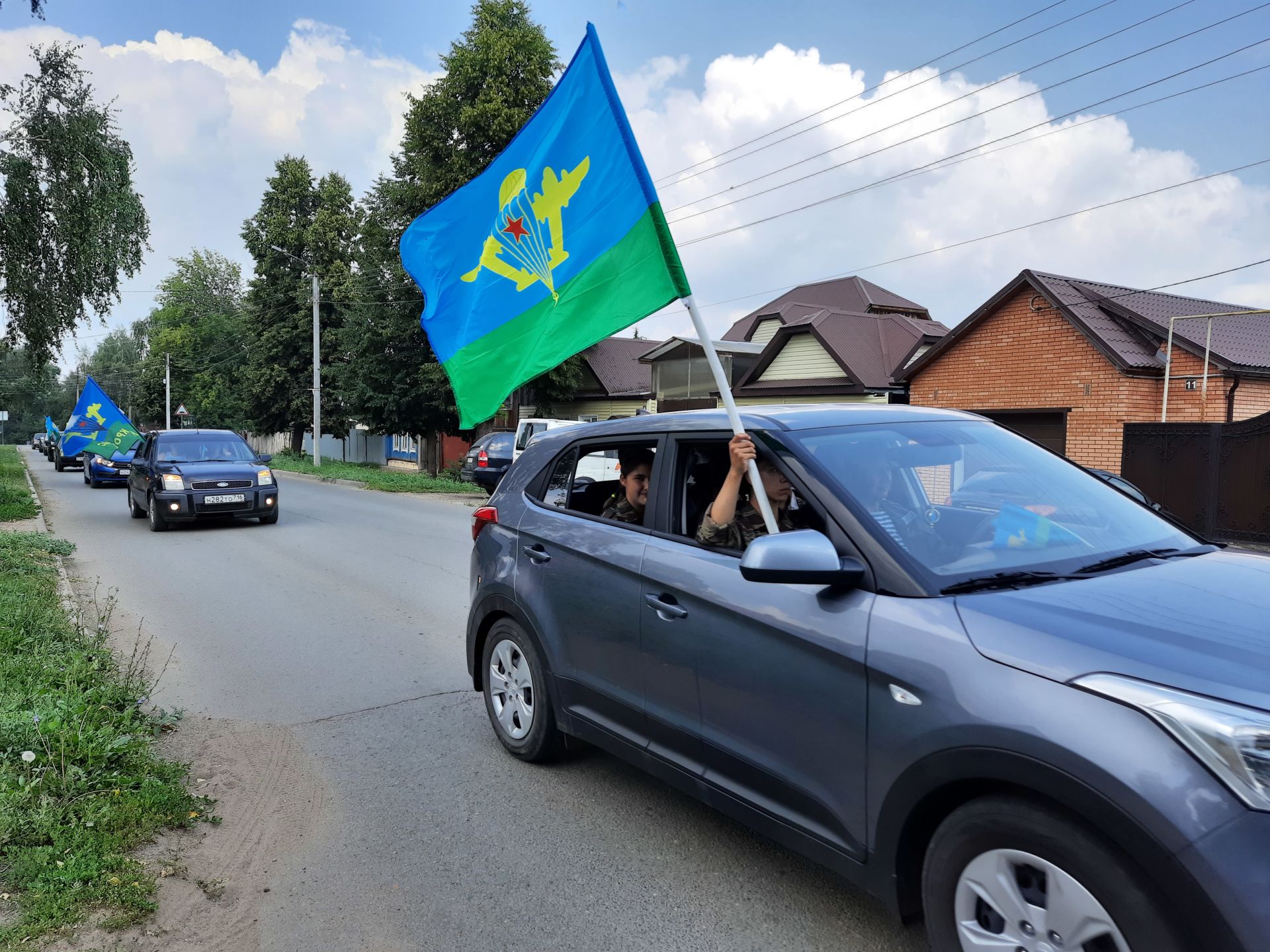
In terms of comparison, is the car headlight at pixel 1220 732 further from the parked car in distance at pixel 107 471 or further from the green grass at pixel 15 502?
the parked car in distance at pixel 107 471

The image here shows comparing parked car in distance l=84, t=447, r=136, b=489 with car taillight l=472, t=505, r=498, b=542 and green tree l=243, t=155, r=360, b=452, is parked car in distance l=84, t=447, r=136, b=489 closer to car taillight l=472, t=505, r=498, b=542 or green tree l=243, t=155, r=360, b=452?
green tree l=243, t=155, r=360, b=452

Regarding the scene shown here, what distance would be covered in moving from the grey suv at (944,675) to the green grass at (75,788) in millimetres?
1768

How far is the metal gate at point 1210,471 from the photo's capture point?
13.4 m

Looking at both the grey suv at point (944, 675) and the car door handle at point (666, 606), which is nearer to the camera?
the grey suv at point (944, 675)

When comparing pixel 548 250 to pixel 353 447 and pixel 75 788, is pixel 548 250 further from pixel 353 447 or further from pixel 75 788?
pixel 353 447

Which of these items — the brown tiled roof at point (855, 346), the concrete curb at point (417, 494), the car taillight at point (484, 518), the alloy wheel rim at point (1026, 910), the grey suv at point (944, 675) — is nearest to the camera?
the grey suv at point (944, 675)

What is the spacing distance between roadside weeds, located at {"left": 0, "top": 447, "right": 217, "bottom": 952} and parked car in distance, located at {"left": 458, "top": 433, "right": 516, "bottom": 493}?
53.8ft

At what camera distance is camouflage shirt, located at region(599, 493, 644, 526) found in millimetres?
3830

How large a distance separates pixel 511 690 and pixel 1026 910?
2825 mm

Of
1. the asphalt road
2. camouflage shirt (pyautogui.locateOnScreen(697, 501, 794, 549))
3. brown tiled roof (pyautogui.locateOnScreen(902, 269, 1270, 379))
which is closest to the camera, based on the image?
the asphalt road

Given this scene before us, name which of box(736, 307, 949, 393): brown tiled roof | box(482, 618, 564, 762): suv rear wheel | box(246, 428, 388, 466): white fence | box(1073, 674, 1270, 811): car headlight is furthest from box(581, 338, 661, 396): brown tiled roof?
box(1073, 674, 1270, 811): car headlight

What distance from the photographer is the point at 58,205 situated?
1828cm

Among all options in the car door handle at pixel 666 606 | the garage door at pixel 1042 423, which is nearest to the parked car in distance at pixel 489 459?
the garage door at pixel 1042 423

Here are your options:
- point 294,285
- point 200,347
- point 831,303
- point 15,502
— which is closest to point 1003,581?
point 15,502
